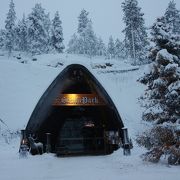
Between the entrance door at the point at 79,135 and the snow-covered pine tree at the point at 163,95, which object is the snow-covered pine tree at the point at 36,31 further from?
the snow-covered pine tree at the point at 163,95

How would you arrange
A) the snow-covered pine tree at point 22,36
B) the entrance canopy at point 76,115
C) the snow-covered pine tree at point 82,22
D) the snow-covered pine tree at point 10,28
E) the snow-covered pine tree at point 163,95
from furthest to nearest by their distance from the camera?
1. the snow-covered pine tree at point 82,22
2. the snow-covered pine tree at point 22,36
3. the snow-covered pine tree at point 10,28
4. the entrance canopy at point 76,115
5. the snow-covered pine tree at point 163,95

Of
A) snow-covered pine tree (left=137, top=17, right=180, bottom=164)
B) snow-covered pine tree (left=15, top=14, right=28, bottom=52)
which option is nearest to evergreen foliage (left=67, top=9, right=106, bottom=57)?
snow-covered pine tree (left=15, top=14, right=28, bottom=52)

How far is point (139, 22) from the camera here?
2362 inches

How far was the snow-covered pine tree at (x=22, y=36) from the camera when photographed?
255ft

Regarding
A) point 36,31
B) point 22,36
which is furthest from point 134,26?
point 22,36

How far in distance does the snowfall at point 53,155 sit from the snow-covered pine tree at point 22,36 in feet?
68.7

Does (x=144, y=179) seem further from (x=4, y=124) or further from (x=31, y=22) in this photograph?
(x=31, y=22)

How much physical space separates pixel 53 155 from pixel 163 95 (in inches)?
353

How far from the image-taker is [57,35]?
72.8m

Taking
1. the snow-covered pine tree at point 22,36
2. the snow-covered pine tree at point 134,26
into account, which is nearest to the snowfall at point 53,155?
the snow-covered pine tree at point 134,26

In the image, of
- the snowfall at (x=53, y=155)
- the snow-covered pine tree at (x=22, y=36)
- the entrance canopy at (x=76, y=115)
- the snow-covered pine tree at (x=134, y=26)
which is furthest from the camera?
the snow-covered pine tree at (x=22, y=36)

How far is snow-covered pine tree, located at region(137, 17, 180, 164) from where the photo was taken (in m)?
12.1

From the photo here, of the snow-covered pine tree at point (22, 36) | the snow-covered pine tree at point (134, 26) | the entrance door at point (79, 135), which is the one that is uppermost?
the snow-covered pine tree at point (22, 36)

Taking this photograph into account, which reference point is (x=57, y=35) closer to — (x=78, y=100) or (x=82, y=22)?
(x=82, y=22)
